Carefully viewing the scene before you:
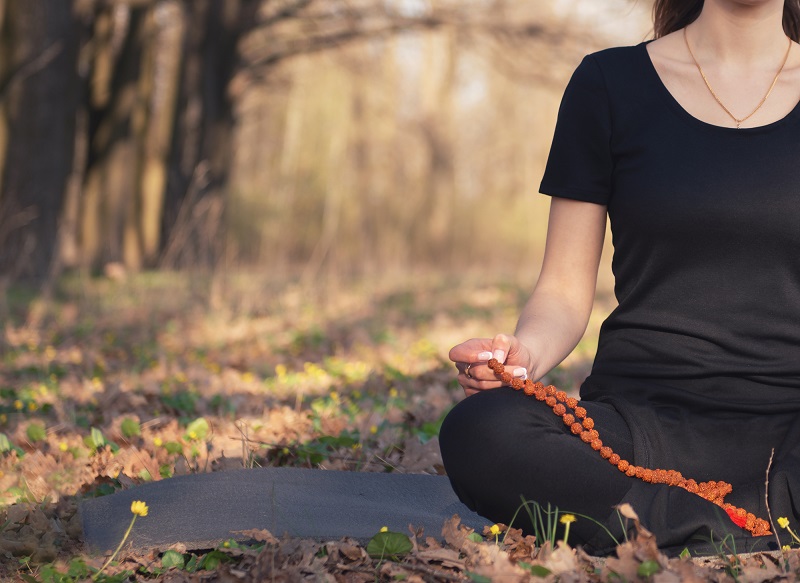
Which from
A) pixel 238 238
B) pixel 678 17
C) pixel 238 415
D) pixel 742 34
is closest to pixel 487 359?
pixel 742 34

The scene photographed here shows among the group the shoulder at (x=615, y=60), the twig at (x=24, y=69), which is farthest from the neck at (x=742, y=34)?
the twig at (x=24, y=69)

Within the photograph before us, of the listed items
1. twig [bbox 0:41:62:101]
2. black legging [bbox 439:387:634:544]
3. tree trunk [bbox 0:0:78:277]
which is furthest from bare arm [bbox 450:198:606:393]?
twig [bbox 0:41:62:101]

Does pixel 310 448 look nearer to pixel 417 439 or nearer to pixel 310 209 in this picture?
pixel 417 439

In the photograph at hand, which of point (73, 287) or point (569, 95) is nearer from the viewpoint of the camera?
point (569, 95)

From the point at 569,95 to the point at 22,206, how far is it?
7.86 meters

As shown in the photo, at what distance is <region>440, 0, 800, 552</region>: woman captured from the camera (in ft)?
7.00

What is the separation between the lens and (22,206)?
936cm

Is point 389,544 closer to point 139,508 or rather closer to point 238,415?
point 139,508

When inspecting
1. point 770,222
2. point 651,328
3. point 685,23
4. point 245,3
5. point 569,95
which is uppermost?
point 245,3

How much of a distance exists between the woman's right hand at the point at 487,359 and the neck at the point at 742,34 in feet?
3.02

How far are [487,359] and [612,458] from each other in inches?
13.1

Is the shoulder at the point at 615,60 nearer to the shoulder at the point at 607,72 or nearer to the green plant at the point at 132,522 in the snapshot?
the shoulder at the point at 607,72

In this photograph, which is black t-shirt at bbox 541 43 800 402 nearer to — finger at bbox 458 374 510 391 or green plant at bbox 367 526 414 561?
finger at bbox 458 374 510 391

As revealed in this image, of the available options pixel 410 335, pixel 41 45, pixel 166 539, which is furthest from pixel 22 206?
pixel 166 539
